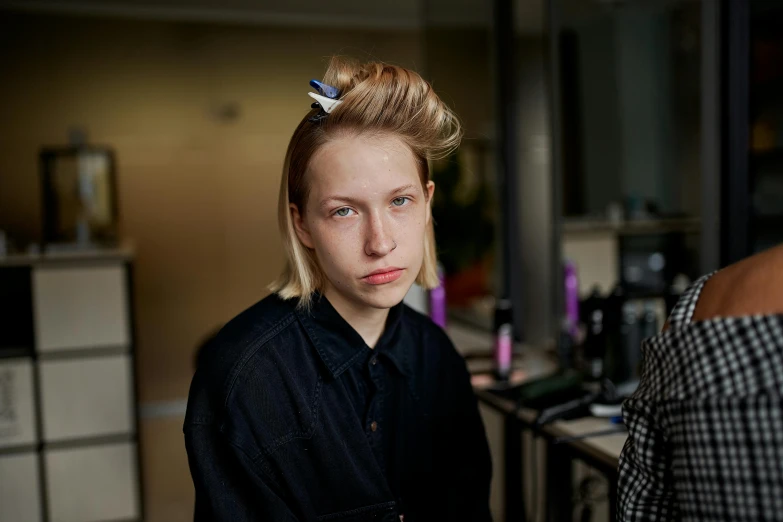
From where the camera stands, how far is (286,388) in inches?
36.7

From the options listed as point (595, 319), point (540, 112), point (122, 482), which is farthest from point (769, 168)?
point (122, 482)

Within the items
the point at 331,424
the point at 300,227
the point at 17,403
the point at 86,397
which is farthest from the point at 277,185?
the point at 17,403

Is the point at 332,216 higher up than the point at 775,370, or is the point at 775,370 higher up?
the point at 332,216

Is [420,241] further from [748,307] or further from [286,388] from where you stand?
[748,307]

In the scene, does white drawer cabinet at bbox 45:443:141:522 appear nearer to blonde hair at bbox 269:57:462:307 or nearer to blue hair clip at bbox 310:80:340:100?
blonde hair at bbox 269:57:462:307

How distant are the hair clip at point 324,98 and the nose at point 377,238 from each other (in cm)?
15

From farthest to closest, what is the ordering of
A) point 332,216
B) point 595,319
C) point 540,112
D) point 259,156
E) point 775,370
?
point 259,156
point 540,112
point 595,319
point 332,216
point 775,370

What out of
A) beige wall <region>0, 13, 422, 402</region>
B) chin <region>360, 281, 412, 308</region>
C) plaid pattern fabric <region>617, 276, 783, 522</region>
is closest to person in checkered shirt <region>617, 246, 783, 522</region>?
plaid pattern fabric <region>617, 276, 783, 522</region>

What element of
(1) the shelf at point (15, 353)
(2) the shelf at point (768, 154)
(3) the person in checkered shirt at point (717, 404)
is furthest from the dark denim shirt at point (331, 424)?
(1) the shelf at point (15, 353)

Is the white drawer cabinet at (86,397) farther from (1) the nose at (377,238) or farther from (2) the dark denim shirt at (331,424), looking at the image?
(1) the nose at (377,238)

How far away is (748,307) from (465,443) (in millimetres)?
581

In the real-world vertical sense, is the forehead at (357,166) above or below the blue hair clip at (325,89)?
below

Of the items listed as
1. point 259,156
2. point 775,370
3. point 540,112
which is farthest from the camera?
point 259,156

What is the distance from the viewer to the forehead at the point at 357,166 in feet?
2.98
